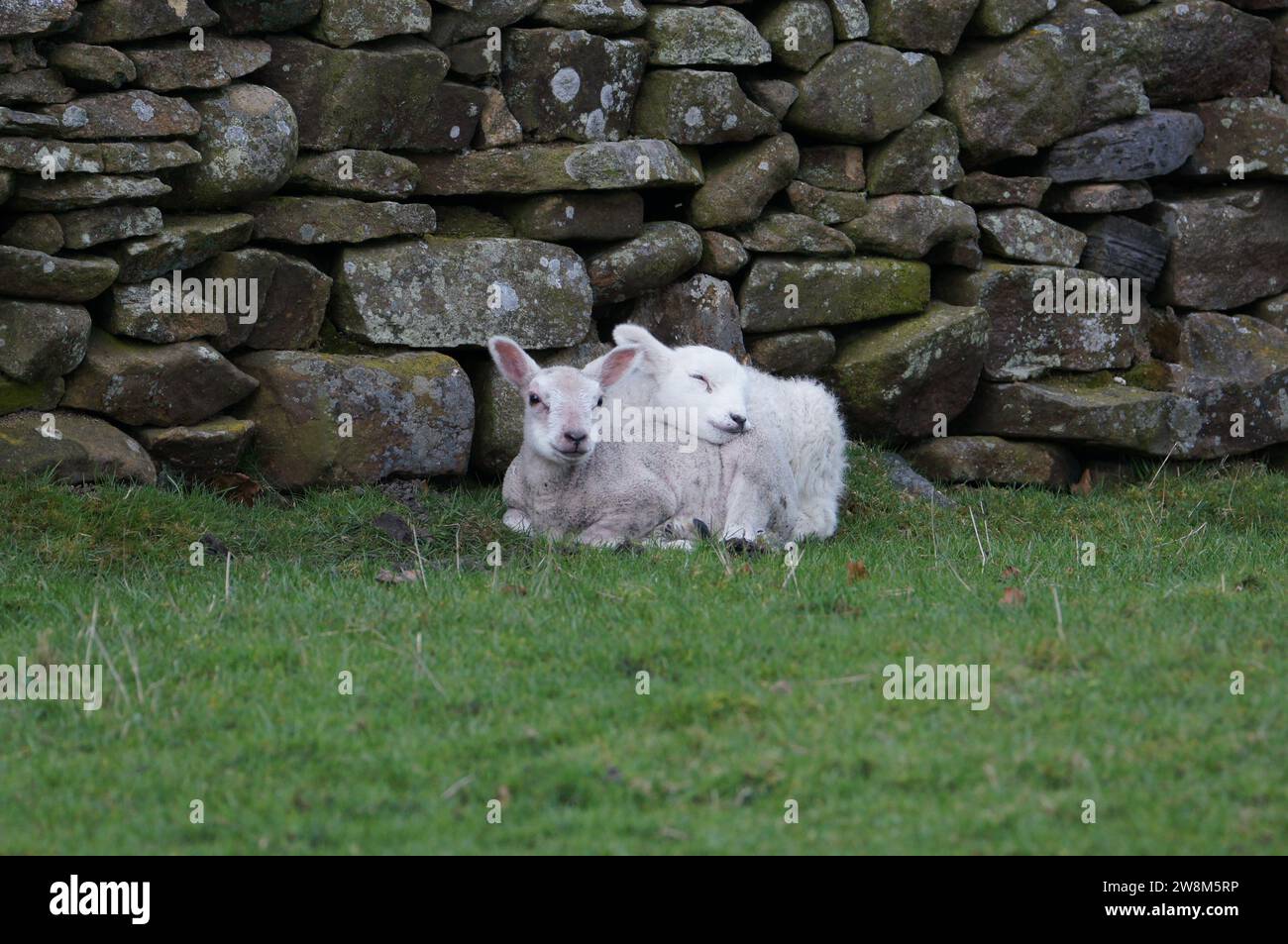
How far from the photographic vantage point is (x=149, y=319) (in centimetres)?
951

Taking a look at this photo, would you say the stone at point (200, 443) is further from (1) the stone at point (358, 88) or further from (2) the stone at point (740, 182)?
(2) the stone at point (740, 182)

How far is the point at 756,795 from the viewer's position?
5145mm

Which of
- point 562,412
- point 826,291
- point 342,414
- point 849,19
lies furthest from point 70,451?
point 849,19

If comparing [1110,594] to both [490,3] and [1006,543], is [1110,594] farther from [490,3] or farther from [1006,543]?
[490,3]

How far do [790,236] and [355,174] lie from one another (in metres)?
3.52

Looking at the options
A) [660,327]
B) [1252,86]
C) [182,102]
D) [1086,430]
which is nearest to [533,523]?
[660,327]

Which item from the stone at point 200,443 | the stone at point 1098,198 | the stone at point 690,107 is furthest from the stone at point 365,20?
A: the stone at point 1098,198

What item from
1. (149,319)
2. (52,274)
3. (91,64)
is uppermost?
(91,64)

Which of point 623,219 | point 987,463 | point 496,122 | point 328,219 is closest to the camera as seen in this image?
point 328,219

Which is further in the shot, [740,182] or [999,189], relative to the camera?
[999,189]

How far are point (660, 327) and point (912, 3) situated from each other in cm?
340

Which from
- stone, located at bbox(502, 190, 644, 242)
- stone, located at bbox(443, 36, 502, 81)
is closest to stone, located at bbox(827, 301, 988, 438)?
stone, located at bbox(502, 190, 644, 242)

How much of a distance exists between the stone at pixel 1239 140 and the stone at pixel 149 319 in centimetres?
877

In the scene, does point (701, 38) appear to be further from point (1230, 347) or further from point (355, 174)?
point (1230, 347)
